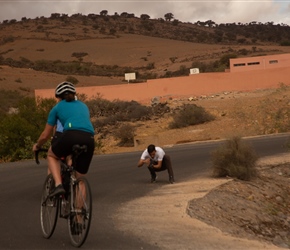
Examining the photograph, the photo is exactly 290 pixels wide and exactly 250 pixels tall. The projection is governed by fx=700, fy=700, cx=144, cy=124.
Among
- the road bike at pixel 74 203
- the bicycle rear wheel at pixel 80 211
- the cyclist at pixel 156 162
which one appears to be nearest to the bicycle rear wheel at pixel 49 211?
the road bike at pixel 74 203

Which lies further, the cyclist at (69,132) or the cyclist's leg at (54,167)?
the cyclist's leg at (54,167)


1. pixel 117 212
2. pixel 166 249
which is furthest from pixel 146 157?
pixel 166 249

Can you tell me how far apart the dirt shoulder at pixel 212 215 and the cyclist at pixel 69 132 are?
145 centimetres

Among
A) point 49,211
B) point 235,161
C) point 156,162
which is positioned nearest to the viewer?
point 49,211

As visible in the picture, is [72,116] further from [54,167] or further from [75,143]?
[54,167]

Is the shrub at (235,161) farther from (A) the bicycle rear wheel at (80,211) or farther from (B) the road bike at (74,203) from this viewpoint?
(A) the bicycle rear wheel at (80,211)

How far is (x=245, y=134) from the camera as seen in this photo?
122ft

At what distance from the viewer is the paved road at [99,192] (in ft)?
30.7

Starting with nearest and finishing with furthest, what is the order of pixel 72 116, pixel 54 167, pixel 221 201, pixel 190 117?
1. pixel 72 116
2. pixel 54 167
3. pixel 221 201
4. pixel 190 117

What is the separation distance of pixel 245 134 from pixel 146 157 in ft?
68.9

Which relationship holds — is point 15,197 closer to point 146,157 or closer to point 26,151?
point 146,157

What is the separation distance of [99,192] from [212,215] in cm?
352

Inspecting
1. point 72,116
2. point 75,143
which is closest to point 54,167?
point 75,143

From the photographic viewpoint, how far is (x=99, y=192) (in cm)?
1520
